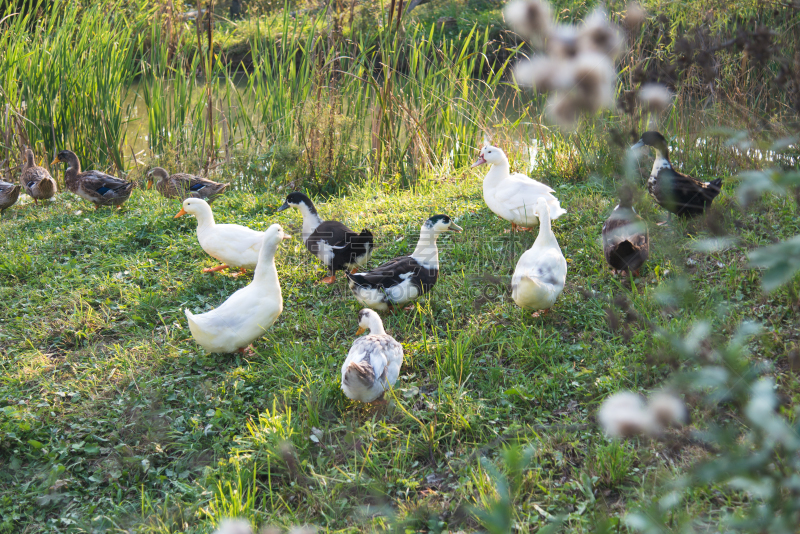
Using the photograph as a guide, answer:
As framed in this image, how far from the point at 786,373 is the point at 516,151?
4.80 m

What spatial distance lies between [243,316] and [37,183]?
4.78m

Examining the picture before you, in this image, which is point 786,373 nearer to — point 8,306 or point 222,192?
point 8,306

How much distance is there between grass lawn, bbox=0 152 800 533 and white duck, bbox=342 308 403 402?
15 cm

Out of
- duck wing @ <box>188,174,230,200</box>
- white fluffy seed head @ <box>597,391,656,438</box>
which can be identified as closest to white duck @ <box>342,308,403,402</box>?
white fluffy seed head @ <box>597,391,656,438</box>

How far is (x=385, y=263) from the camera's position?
459cm

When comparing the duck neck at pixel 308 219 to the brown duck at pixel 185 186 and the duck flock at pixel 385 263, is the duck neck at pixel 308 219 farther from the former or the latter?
the brown duck at pixel 185 186

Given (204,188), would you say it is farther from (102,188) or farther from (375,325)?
(375,325)

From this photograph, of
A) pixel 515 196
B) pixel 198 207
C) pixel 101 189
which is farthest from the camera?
pixel 101 189

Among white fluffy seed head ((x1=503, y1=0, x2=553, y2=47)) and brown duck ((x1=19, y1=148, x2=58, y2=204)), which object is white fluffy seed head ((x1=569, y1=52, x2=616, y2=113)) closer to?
white fluffy seed head ((x1=503, y1=0, x2=553, y2=47))

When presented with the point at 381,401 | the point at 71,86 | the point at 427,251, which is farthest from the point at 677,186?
the point at 71,86

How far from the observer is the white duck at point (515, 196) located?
506cm

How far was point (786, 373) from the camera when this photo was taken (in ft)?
9.82

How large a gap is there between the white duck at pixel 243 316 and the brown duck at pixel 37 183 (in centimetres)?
448

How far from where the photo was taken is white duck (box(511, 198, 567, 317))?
377 cm
